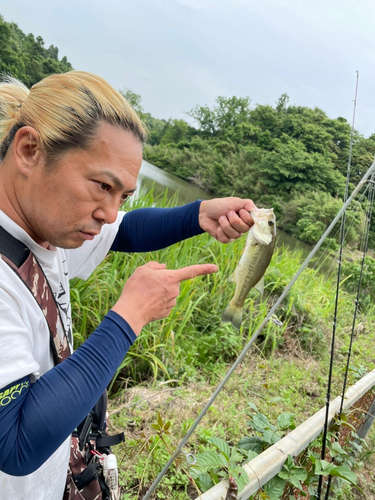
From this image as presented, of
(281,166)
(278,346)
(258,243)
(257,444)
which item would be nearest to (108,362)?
(258,243)

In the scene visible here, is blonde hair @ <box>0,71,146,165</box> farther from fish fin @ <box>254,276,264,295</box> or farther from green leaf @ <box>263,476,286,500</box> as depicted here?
green leaf @ <box>263,476,286,500</box>

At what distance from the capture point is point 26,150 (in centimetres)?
102

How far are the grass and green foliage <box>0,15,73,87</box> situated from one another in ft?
44.0

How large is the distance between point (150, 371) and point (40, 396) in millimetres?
2370

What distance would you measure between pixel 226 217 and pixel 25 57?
3817 cm

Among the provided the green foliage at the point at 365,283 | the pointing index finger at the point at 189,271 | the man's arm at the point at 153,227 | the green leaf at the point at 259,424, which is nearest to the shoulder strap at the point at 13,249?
the pointing index finger at the point at 189,271

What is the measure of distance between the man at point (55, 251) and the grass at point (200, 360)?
1.18 metres

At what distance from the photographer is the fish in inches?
61.6

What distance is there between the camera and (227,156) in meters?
36.0

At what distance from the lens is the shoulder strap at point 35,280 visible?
915 millimetres

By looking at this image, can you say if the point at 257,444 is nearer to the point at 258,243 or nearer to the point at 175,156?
the point at 258,243

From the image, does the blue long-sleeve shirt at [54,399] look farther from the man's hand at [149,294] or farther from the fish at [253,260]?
the fish at [253,260]

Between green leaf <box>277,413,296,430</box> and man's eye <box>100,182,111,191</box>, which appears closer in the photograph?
man's eye <box>100,182,111,191</box>

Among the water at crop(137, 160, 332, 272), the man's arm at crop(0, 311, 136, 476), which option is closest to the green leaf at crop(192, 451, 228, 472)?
the man's arm at crop(0, 311, 136, 476)
